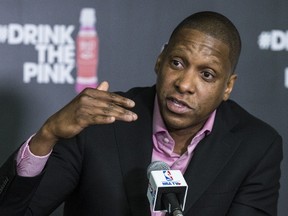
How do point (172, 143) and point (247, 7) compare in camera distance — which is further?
point (247, 7)

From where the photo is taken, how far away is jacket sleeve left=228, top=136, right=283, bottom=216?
1275mm

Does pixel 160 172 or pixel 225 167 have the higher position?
pixel 160 172

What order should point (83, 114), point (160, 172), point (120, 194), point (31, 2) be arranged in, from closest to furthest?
1. point (160, 172)
2. point (83, 114)
3. point (120, 194)
4. point (31, 2)

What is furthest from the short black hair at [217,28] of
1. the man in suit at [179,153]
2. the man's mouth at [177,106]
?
the man's mouth at [177,106]

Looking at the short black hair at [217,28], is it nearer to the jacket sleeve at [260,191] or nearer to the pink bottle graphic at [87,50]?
the jacket sleeve at [260,191]

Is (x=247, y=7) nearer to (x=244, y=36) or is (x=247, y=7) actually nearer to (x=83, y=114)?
(x=244, y=36)

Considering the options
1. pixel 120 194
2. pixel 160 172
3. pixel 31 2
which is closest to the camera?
pixel 160 172

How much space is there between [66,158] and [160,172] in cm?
39

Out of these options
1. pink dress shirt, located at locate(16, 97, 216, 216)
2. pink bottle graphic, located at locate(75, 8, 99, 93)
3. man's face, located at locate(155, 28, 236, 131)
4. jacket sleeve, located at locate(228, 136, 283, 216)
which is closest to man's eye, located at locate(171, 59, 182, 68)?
man's face, located at locate(155, 28, 236, 131)

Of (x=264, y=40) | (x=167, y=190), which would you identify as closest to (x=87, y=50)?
(x=264, y=40)

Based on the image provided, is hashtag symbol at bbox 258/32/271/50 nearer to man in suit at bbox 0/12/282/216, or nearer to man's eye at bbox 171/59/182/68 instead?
man in suit at bbox 0/12/282/216

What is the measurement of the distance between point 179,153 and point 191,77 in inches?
8.2

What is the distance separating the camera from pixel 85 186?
127 cm

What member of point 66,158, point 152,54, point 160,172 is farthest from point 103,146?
point 152,54
